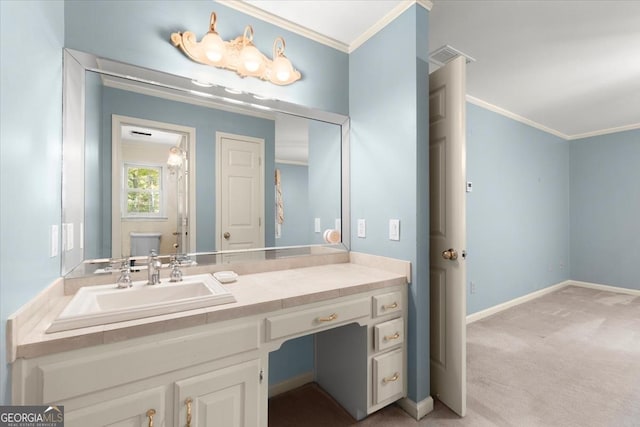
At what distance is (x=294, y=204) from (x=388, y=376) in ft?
4.01

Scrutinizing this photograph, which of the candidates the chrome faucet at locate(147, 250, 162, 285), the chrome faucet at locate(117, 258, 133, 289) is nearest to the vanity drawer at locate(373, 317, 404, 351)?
the chrome faucet at locate(147, 250, 162, 285)

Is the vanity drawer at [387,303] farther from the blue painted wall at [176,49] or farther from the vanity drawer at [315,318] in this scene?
the blue painted wall at [176,49]

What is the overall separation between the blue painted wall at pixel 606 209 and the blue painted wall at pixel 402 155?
463 cm

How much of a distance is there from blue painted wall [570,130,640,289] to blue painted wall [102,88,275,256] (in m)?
5.36

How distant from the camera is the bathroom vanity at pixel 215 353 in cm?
85

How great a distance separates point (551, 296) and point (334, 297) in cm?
437

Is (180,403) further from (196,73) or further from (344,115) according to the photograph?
(344,115)

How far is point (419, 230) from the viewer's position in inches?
65.6

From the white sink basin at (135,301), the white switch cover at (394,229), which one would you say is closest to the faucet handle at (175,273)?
the white sink basin at (135,301)

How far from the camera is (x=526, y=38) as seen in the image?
82.7 inches

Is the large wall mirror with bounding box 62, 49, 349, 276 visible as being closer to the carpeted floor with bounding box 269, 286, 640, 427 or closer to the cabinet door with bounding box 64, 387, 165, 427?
the cabinet door with bounding box 64, 387, 165, 427

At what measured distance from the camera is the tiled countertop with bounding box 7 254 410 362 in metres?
0.84

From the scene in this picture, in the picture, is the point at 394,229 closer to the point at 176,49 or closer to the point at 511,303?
the point at 176,49

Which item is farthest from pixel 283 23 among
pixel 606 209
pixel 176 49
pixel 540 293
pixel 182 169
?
pixel 606 209
